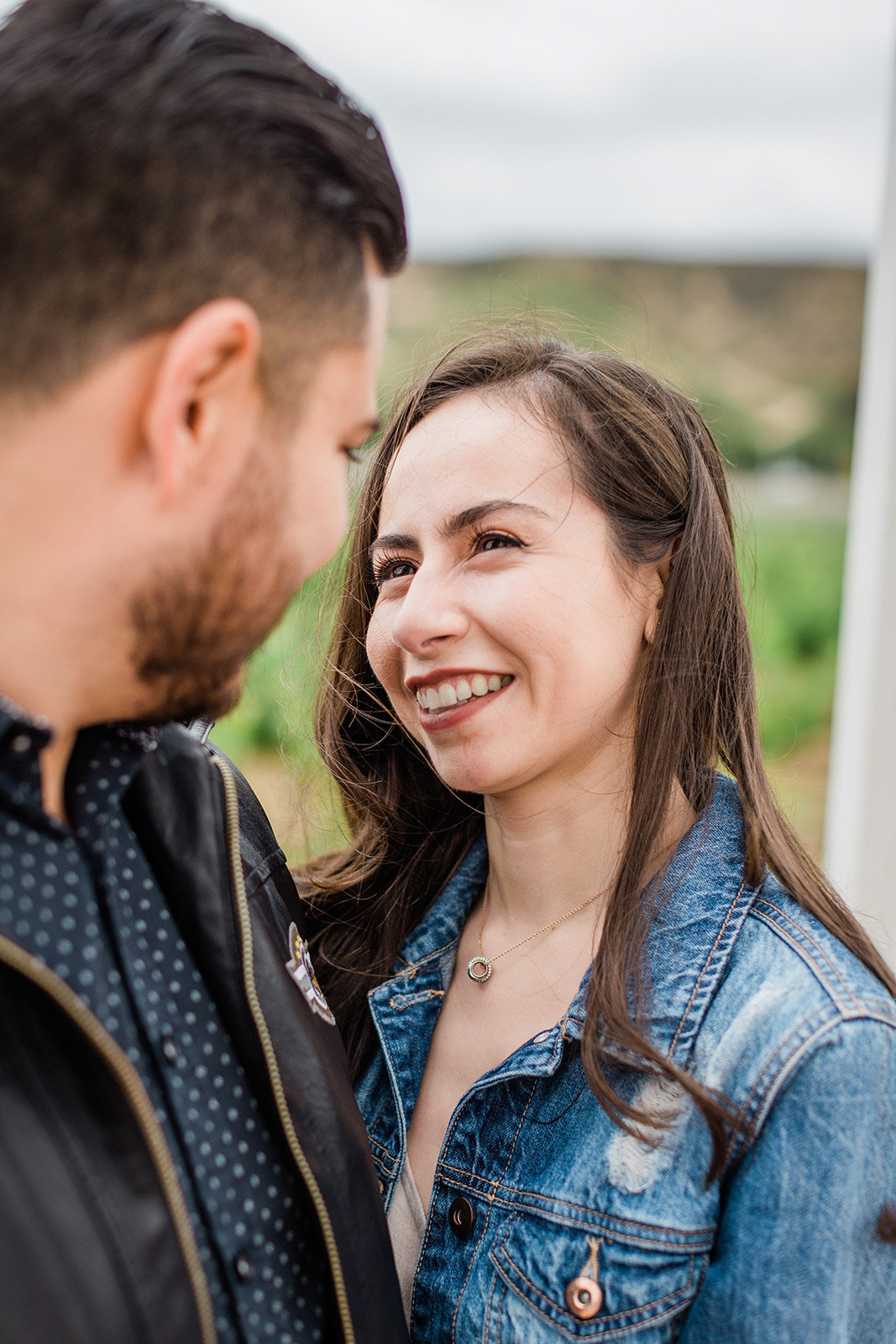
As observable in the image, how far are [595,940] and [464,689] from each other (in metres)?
0.40

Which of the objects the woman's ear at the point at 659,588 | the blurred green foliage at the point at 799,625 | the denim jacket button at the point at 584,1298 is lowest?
the denim jacket button at the point at 584,1298

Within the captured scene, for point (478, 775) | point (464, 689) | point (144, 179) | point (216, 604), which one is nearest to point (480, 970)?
point (478, 775)

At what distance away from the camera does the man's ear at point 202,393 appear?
0.86 m

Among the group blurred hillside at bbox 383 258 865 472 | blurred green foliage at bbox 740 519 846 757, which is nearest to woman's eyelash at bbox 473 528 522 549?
blurred green foliage at bbox 740 519 846 757

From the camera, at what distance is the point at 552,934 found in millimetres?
1532

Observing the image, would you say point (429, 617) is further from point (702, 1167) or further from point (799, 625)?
point (799, 625)

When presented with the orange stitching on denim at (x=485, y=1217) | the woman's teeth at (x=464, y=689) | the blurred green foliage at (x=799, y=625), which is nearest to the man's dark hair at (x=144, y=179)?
the woman's teeth at (x=464, y=689)

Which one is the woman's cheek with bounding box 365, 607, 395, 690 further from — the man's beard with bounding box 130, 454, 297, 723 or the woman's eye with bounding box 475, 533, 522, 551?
the man's beard with bounding box 130, 454, 297, 723

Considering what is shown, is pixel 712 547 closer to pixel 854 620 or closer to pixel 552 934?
pixel 552 934

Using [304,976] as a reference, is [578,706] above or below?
above

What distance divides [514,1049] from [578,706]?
1.58 ft

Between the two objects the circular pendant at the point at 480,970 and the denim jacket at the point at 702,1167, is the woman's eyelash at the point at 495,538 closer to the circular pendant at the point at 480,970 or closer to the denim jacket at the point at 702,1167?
the denim jacket at the point at 702,1167

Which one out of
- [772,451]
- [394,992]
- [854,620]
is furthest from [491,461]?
[772,451]

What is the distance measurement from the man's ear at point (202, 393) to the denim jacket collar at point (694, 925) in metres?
0.82
